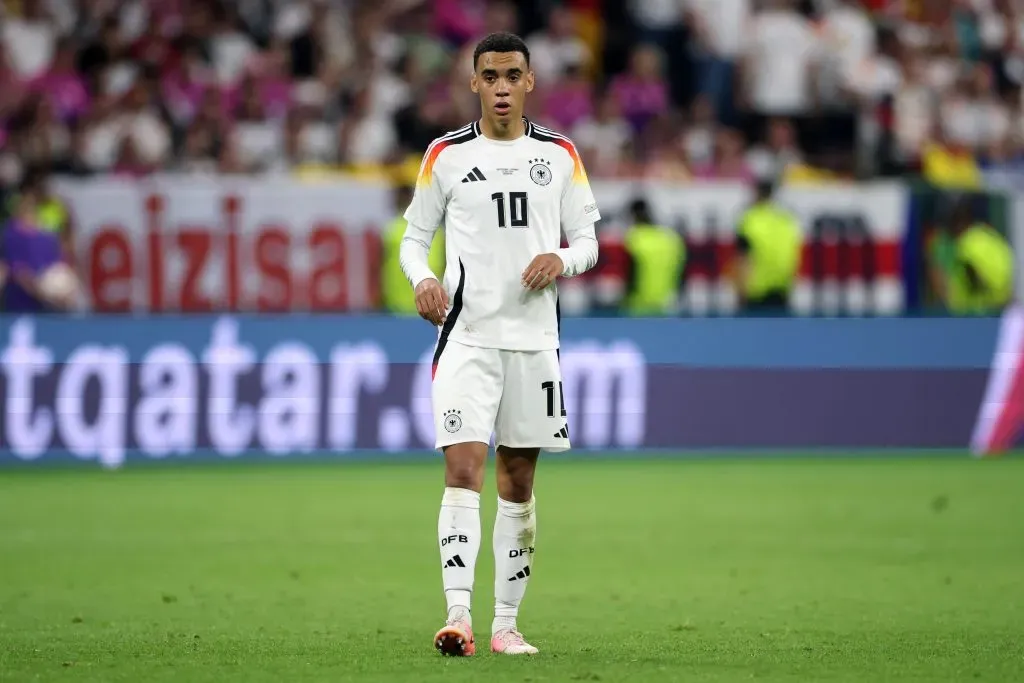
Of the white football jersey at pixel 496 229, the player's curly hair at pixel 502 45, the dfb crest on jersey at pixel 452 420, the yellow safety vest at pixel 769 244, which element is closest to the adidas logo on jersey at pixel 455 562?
the dfb crest on jersey at pixel 452 420

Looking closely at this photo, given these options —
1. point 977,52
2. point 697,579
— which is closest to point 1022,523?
point 697,579

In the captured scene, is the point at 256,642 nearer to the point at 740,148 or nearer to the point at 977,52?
the point at 740,148

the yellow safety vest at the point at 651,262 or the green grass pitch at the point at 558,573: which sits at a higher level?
the yellow safety vest at the point at 651,262

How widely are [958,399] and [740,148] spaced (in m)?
4.76

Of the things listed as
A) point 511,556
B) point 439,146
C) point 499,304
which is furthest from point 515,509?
point 439,146

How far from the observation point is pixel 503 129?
7180 mm

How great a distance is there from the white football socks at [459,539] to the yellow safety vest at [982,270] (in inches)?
515

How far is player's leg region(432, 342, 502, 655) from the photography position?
274 inches

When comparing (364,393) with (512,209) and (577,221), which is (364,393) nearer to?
(577,221)

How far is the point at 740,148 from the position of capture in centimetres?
2081

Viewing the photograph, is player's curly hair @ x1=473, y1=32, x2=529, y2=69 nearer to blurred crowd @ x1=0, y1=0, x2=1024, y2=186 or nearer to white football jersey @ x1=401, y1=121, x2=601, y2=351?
white football jersey @ x1=401, y1=121, x2=601, y2=351

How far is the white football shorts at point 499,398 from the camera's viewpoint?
704cm

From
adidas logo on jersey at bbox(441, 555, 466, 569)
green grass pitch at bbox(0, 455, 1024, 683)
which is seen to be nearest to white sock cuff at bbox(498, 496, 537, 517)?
adidas logo on jersey at bbox(441, 555, 466, 569)

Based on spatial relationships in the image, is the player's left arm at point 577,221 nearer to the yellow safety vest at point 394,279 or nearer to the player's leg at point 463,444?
the player's leg at point 463,444
